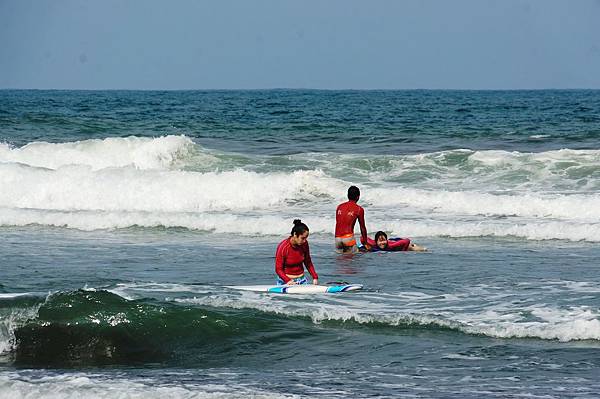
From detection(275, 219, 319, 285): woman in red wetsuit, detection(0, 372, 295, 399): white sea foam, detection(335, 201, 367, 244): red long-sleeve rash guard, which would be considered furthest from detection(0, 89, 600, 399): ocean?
detection(275, 219, 319, 285): woman in red wetsuit

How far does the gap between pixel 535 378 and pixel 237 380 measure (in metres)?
2.73

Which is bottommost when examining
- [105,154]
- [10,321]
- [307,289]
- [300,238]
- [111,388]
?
[111,388]

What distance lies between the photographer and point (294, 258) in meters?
13.7

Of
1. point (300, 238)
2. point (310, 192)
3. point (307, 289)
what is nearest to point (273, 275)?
point (300, 238)

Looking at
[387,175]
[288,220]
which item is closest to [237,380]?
[288,220]

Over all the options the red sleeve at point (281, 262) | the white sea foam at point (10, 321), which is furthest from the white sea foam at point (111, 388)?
the red sleeve at point (281, 262)

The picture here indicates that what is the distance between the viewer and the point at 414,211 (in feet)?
70.8

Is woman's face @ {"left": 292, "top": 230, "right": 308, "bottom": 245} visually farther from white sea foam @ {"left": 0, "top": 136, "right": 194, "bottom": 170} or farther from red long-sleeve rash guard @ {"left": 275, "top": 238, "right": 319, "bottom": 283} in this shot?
white sea foam @ {"left": 0, "top": 136, "right": 194, "bottom": 170}

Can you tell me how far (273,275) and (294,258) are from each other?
102cm

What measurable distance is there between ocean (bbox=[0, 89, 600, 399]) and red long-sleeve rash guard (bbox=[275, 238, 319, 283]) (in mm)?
643

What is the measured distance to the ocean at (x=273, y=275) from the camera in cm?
957

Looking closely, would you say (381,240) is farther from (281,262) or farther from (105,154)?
(105,154)

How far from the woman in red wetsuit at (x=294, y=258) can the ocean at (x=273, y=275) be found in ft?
1.78

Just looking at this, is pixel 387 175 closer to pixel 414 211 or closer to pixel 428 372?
pixel 414 211
